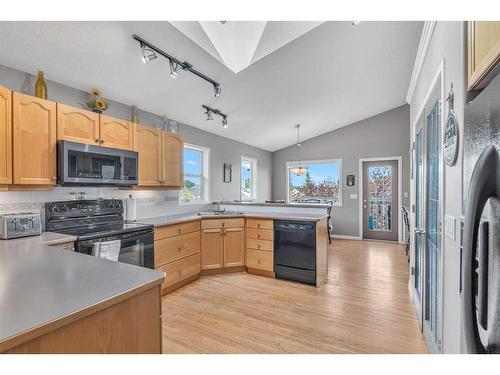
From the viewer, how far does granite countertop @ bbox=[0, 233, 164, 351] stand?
0.81 m

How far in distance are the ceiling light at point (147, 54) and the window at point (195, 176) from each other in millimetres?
1993

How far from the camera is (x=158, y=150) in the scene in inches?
137

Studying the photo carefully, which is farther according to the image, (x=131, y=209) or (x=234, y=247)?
(x=234, y=247)

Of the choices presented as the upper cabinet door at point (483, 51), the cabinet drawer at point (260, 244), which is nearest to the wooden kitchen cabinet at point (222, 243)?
the cabinet drawer at point (260, 244)

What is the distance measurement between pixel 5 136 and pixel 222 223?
2516mm

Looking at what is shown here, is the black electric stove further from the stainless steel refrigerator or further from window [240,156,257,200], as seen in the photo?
window [240,156,257,200]

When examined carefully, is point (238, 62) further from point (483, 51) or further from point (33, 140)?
point (483, 51)

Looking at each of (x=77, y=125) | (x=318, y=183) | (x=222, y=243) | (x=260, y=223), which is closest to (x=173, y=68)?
(x=77, y=125)

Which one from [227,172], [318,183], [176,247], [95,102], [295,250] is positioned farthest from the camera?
[318,183]

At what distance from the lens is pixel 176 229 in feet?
10.9

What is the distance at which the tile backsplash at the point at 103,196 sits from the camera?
2402 mm

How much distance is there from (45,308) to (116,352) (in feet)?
1.01
